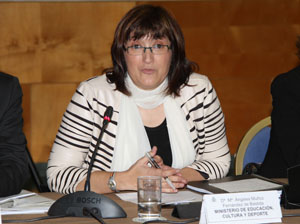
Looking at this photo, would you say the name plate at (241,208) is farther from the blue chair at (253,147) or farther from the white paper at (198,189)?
the blue chair at (253,147)

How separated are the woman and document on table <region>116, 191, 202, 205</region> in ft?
1.12

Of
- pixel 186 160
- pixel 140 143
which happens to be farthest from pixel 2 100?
pixel 186 160

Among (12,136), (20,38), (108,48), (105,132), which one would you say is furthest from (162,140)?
(20,38)

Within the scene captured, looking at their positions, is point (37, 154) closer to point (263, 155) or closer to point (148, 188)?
point (263, 155)

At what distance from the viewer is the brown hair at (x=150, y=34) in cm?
254

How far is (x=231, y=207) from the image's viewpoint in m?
1.53

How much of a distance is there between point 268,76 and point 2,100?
2876 mm

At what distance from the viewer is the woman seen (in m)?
2.48

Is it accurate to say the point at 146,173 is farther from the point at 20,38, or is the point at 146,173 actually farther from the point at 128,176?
the point at 20,38

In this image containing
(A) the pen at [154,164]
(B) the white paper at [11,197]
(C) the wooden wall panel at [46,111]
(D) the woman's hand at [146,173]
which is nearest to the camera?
(B) the white paper at [11,197]

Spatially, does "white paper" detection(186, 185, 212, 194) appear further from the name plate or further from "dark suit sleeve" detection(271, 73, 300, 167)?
"dark suit sleeve" detection(271, 73, 300, 167)

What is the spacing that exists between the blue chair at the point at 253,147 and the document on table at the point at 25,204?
1.31m

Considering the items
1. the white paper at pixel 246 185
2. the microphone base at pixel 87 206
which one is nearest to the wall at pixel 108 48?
the white paper at pixel 246 185

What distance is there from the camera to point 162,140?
2670 mm
